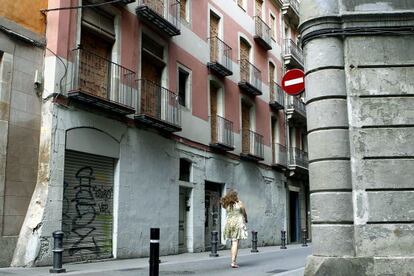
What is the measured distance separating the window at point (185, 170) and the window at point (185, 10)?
207 inches

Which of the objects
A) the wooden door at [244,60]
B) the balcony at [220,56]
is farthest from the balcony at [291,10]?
the balcony at [220,56]

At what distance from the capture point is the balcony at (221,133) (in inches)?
846

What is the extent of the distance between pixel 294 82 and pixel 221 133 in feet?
41.2

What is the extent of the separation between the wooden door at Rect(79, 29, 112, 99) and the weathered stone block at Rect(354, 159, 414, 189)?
27.5ft

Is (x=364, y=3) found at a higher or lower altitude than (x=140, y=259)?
higher

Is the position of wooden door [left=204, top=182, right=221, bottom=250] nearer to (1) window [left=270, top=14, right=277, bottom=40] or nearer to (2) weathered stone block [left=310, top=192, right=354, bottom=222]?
(1) window [left=270, top=14, right=277, bottom=40]

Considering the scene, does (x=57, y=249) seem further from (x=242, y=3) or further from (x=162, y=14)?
(x=242, y=3)

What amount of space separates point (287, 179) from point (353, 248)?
21.9m

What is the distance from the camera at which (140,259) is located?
15.5 m

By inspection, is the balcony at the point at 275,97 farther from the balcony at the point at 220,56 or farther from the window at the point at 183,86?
the window at the point at 183,86

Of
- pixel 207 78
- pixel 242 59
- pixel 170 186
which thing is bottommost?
pixel 170 186

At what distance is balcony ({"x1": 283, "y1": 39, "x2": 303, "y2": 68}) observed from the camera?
3115 cm

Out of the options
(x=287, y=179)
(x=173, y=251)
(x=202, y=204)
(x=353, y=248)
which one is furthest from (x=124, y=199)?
(x=287, y=179)

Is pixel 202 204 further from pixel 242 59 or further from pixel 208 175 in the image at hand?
pixel 242 59
